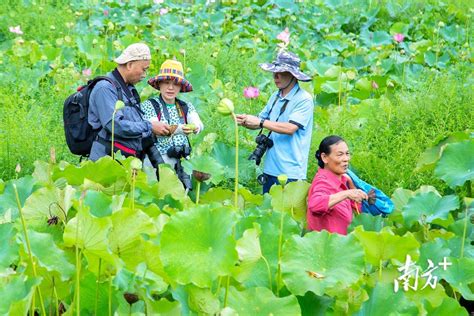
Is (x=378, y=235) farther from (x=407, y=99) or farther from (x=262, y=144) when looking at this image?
(x=407, y=99)

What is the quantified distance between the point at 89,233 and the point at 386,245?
3.30 feet

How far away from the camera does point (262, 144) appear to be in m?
4.78

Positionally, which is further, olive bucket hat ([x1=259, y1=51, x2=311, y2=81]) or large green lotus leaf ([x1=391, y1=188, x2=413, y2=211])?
olive bucket hat ([x1=259, y1=51, x2=311, y2=81])

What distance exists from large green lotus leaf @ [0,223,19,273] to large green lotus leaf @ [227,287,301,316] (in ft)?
2.06

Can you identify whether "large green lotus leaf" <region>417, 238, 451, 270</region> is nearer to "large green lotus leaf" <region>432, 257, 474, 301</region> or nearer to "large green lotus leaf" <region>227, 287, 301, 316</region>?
"large green lotus leaf" <region>432, 257, 474, 301</region>

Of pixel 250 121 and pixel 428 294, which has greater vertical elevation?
pixel 250 121

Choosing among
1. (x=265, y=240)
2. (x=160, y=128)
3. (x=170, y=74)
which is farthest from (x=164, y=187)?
(x=265, y=240)

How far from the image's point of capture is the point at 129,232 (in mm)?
2812

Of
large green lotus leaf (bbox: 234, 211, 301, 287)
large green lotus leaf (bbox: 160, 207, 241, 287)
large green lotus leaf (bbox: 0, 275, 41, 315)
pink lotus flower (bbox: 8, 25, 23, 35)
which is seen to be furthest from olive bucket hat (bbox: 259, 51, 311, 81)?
Result: pink lotus flower (bbox: 8, 25, 23, 35)

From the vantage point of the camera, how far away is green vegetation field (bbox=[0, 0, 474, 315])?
2766 mm

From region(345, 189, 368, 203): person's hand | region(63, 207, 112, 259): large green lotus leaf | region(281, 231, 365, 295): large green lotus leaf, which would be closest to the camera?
region(63, 207, 112, 259): large green lotus leaf

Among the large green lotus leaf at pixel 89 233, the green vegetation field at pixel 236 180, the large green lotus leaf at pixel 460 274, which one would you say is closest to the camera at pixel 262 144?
the green vegetation field at pixel 236 180

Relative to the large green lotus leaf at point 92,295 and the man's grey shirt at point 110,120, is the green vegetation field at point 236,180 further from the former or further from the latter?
the man's grey shirt at point 110,120

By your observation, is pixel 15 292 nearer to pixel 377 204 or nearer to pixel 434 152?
pixel 377 204
